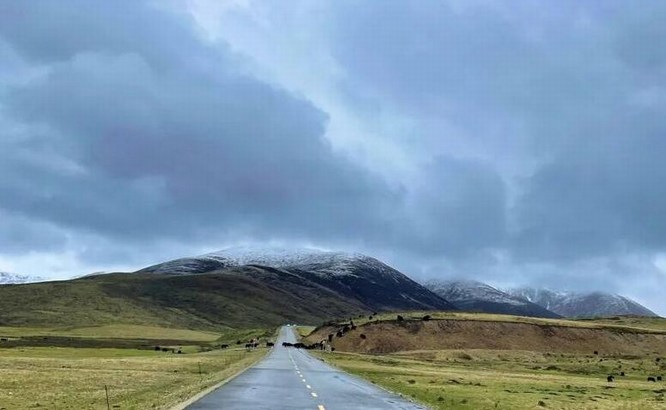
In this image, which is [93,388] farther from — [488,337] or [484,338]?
[488,337]

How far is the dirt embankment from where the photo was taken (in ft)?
376

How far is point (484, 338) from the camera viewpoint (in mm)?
116125

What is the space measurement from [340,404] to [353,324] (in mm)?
100744

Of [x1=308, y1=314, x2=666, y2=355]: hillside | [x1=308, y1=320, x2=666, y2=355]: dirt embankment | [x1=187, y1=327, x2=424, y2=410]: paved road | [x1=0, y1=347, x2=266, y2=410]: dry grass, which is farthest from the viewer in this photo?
[x1=308, y1=314, x2=666, y2=355]: hillside

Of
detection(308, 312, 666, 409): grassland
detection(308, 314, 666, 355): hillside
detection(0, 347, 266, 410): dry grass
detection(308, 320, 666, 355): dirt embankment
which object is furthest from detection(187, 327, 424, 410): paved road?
detection(308, 314, 666, 355): hillside

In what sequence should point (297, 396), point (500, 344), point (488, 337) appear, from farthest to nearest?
point (488, 337)
point (500, 344)
point (297, 396)

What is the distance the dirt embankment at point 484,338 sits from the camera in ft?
376

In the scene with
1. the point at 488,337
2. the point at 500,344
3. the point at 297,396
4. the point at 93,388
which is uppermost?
the point at 488,337

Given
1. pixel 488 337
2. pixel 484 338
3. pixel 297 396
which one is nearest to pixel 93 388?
pixel 297 396

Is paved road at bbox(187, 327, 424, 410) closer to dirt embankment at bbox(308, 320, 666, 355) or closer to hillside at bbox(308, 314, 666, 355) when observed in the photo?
dirt embankment at bbox(308, 320, 666, 355)

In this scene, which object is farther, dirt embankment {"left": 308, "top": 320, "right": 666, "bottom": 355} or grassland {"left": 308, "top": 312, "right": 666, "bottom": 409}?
dirt embankment {"left": 308, "top": 320, "right": 666, "bottom": 355}

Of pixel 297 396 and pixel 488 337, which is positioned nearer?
pixel 297 396

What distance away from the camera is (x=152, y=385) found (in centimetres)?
4384

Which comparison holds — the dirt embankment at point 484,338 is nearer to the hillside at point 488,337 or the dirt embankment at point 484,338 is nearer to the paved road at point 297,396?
the hillside at point 488,337
